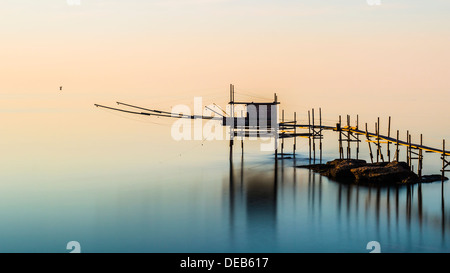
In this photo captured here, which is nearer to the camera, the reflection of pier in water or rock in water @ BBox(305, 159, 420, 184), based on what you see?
the reflection of pier in water

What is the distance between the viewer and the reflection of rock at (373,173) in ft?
105

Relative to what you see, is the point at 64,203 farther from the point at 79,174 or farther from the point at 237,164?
the point at 237,164

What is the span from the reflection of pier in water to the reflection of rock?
3.02 feet

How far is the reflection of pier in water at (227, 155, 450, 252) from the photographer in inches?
890

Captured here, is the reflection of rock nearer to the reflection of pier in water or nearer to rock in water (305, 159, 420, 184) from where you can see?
rock in water (305, 159, 420, 184)

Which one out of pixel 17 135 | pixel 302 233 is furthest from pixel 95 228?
pixel 17 135

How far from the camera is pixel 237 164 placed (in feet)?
153

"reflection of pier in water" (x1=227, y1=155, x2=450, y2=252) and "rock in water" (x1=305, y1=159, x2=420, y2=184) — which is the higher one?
"rock in water" (x1=305, y1=159, x2=420, y2=184)

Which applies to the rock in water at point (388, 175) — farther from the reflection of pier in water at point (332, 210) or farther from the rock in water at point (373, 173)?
the reflection of pier in water at point (332, 210)

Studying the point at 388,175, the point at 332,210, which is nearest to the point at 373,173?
the point at 388,175

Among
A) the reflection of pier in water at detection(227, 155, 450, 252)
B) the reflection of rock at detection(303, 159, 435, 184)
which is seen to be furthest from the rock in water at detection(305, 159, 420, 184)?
the reflection of pier in water at detection(227, 155, 450, 252)

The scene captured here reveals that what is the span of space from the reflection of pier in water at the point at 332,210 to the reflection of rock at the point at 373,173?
36.3 inches

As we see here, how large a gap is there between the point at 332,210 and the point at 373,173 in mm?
6658
